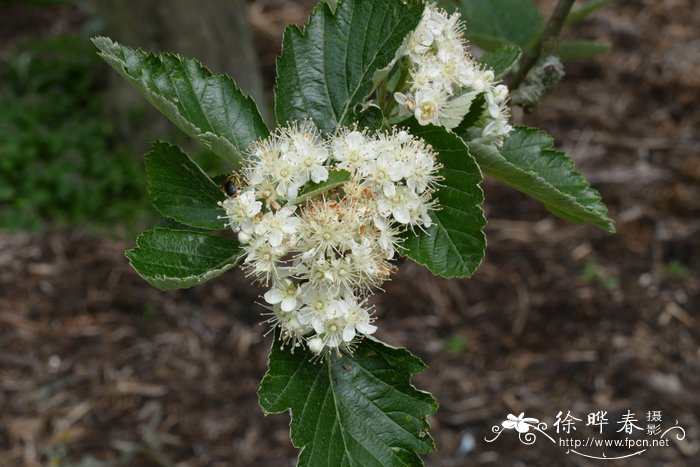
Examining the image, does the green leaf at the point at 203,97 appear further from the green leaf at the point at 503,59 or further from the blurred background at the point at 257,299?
the blurred background at the point at 257,299

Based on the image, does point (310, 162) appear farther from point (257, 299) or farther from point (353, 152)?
point (257, 299)

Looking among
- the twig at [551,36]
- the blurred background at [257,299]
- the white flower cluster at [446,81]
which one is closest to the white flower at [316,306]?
A: the white flower cluster at [446,81]

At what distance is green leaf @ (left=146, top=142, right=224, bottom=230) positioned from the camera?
4.46ft

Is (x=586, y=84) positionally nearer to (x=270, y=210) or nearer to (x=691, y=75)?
(x=691, y=75)

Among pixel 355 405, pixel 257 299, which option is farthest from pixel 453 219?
pixel 257 299

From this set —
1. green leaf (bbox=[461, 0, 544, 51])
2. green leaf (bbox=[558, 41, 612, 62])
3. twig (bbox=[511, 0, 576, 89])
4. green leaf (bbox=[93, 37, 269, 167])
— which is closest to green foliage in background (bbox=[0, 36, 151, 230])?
green leaf (bbox=[461, 0, 544, 51])

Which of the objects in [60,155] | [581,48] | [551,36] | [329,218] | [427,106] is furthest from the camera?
[60,155]

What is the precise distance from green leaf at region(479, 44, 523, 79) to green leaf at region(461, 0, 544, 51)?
61 cm

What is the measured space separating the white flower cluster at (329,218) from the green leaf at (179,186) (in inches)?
4.8

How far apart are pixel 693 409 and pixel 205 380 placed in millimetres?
2151

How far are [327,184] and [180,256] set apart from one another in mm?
265

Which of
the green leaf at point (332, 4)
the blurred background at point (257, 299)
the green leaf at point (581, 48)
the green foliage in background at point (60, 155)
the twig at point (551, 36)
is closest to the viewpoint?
the green leaf at point (332, 4)

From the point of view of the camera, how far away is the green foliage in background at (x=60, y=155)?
435 cm

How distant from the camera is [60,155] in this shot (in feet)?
15.2
